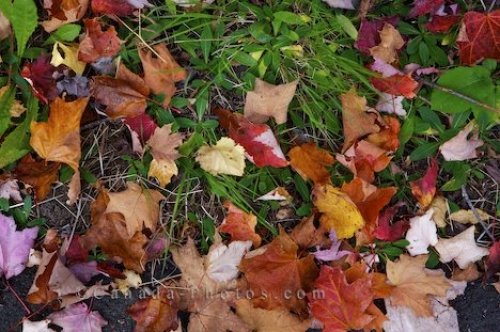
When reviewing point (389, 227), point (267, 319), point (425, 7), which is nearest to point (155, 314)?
point (267, 319)

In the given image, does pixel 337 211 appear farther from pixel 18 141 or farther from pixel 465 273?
pixel 18 141

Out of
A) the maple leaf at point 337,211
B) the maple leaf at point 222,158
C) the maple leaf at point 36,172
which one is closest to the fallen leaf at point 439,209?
the maple leaf at point 337,211

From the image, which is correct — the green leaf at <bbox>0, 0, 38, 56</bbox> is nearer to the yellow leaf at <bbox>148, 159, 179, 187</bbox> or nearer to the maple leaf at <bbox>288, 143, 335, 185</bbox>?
the yellow leaf at <bbox>148, 159, 179, 187</bbox>

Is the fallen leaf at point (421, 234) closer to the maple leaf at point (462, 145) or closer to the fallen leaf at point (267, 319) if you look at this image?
the maple leaf at point (462, 145)

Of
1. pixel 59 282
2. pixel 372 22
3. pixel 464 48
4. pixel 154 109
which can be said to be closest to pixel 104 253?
pixel 59 282

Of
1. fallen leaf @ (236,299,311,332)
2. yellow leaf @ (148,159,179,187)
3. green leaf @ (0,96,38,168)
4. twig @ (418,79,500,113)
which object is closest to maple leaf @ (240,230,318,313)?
fallen leaf @ (236,299,311,332)

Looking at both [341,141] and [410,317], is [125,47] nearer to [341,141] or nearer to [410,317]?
[341,141]
